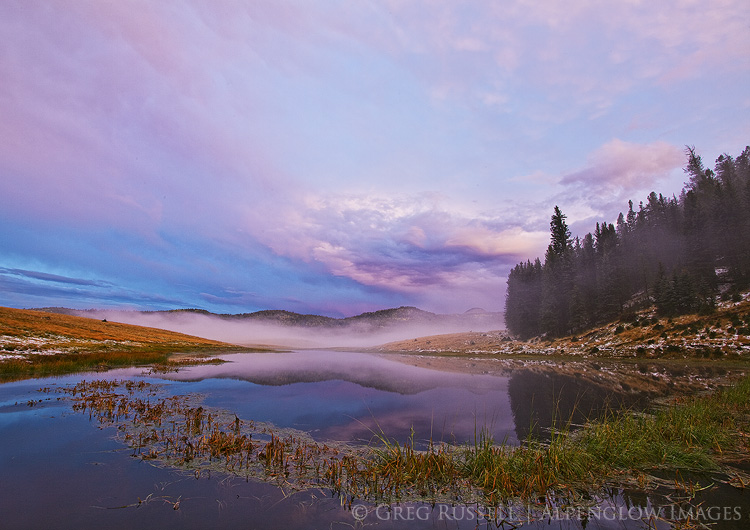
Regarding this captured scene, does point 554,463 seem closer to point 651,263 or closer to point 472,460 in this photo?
point 472,460

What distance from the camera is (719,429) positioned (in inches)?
493

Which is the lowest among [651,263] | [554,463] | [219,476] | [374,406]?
[374,406]

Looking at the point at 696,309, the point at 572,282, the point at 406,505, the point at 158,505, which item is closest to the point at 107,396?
the point at 158,505

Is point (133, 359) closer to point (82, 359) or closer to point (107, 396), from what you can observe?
point (82, 359)

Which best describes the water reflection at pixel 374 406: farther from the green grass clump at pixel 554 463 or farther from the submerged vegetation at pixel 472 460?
the green grass clump at pixel 554 463

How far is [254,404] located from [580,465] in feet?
65.9

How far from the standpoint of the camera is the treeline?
71312mm

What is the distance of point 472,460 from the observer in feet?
31.0

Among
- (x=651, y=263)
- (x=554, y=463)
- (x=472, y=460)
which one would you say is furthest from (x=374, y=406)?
(x=651, y=263)

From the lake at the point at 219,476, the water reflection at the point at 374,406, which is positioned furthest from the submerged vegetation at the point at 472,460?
the water reflection at the point at 374,406

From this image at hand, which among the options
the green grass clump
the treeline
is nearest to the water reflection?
the green grass clump

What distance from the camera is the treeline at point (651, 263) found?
7131cm

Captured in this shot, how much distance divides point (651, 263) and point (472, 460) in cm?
12578

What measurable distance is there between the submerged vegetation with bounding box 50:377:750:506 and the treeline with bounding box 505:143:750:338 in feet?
243
